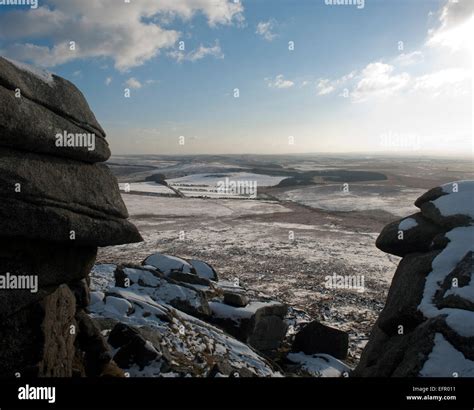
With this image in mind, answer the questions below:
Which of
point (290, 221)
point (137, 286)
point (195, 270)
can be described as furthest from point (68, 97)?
point (290, 221)

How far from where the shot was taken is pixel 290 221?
5369 centimetres

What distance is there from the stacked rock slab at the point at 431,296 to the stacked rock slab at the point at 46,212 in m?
7.75

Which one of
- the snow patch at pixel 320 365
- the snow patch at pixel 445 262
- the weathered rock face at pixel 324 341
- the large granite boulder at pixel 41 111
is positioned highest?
the large granite boulder at pixel 41 111

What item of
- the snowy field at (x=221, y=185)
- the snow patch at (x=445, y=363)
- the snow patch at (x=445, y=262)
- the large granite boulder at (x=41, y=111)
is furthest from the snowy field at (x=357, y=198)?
the large granite boulder at (x=41, y=111)

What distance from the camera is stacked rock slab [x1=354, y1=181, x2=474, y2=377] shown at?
26.3 feet

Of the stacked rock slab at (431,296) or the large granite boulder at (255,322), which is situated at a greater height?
the stacked rock slab at (431,296)

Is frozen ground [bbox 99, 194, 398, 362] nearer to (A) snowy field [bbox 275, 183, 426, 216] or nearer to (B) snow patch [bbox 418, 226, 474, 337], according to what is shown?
(A) snowy field [bbox 275, 183, 426, 216]

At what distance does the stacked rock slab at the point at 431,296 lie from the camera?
26.3 ft

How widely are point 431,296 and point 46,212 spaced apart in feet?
33.6

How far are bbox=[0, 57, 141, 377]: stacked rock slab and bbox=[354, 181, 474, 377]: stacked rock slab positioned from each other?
775cm

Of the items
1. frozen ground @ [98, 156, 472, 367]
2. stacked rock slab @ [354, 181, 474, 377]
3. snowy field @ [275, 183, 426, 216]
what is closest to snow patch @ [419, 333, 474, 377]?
stacked rock slab @ [354, 181, 474, 377]

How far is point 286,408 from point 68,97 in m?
8.53

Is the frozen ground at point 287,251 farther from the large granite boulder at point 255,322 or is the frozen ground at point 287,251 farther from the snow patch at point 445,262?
the snow patch at point 445,262

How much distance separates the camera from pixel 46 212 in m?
7.76
